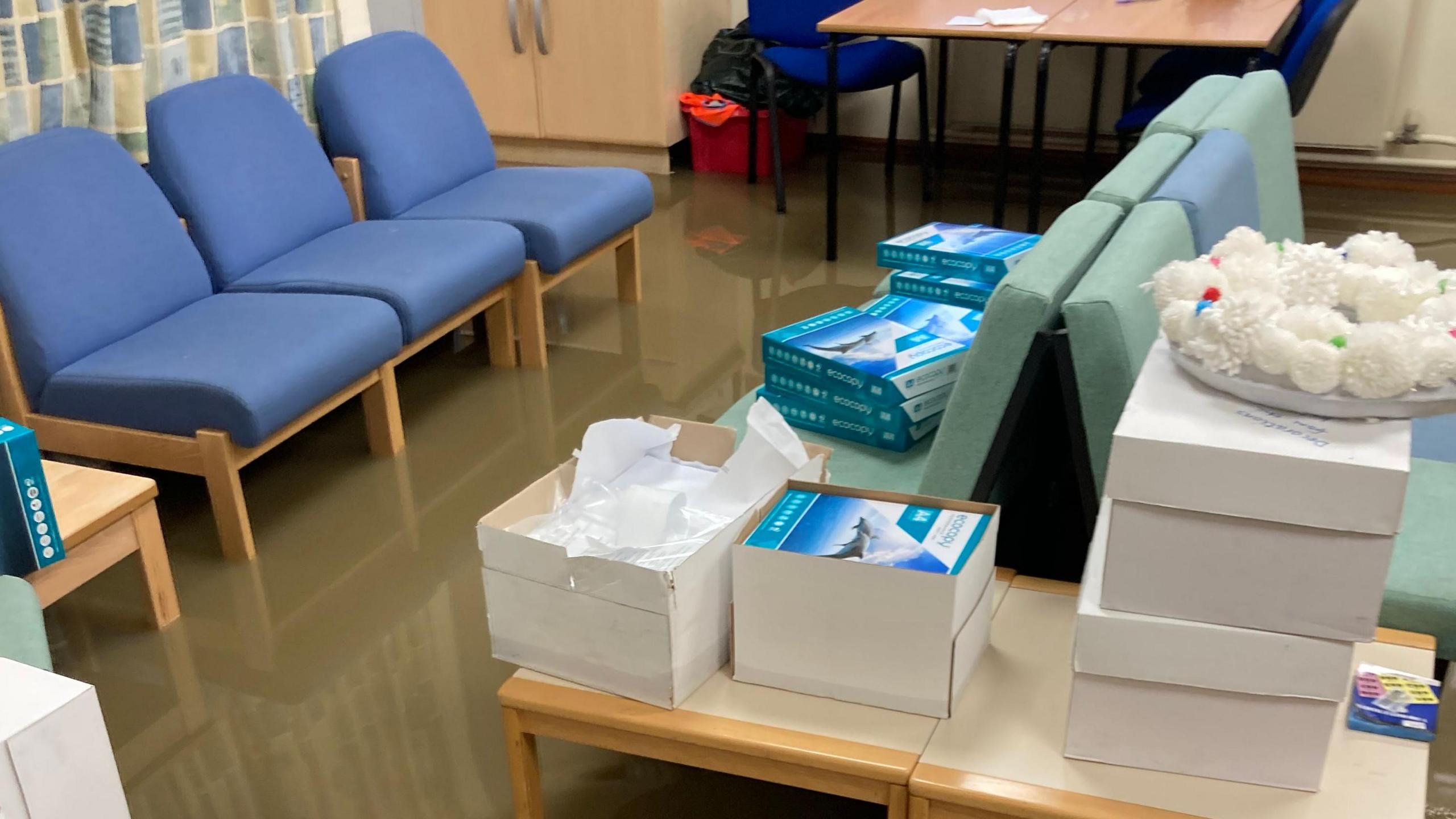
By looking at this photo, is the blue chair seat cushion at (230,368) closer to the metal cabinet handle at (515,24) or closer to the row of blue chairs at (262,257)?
the row of blue chairs at (262,257)

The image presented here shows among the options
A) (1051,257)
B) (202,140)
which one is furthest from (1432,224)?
(202,140)

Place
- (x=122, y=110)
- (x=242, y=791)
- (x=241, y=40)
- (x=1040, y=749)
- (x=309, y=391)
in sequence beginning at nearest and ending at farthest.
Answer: (x=1040, y=749), (x=242, y=791), (x=309, y=391), (x=122, y=110), (x=241, y=40)

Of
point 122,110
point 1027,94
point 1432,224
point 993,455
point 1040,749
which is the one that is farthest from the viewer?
point 1027,94

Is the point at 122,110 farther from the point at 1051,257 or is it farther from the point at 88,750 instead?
the point at 1051,257

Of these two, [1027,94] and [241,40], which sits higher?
[241,40]

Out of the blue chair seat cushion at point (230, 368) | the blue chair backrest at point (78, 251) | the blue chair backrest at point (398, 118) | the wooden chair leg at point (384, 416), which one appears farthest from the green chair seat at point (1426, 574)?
the blue chair backrest at point (398, 118)

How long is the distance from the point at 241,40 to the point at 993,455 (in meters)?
2.69

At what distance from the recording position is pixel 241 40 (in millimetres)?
3574

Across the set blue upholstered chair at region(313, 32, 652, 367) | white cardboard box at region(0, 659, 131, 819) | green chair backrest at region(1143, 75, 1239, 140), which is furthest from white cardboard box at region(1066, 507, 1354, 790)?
blue upholstered chair at region(313, 32, 652, 367)

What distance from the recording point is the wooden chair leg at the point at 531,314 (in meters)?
Answer: 3.71

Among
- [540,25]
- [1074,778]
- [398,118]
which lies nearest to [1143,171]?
[1074,778]

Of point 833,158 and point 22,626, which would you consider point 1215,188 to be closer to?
point 22,626

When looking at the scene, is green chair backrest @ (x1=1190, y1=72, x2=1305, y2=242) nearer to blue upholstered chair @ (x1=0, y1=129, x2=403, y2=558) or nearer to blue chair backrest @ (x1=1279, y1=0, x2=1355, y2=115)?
blue chair backrest @ (x1=1279, y1=0, x2=1355, y2=115)

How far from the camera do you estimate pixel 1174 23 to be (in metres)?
4.09
